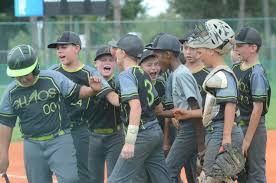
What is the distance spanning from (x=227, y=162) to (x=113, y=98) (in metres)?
1.72

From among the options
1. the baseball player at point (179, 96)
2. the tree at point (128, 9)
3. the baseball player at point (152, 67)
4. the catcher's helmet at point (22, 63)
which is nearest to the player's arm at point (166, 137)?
the baseball player at point (152, 67)

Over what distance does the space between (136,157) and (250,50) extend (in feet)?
5.73

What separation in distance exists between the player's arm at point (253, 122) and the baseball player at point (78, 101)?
176 centimetres

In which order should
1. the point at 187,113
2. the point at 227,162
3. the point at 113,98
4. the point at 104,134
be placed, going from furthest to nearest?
1. the point at 104,134
2. the point at 113,98
3. the point at 187,113
4. the point at 227,162

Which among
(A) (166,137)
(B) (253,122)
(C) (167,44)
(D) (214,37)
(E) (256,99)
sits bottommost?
(A) (166,137)

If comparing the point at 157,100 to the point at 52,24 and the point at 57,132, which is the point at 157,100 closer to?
the point at 57,132

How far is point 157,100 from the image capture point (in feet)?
25.8

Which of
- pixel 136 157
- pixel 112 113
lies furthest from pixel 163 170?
pixel 112 113

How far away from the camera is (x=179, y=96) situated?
26.3 feet

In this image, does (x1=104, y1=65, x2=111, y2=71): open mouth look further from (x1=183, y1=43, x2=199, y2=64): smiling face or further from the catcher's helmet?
the catcher's helmet

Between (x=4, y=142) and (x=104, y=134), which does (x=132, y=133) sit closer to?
(x=4, y=142)

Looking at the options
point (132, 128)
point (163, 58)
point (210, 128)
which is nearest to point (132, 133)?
point (132, 128)

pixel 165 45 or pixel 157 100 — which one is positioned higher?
pixel 165 45

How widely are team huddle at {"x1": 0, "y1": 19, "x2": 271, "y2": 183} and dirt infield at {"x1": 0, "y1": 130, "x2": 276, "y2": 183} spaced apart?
2.37 metres
